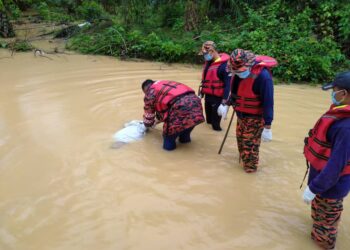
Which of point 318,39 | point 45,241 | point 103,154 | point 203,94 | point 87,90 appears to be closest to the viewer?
point 45,241

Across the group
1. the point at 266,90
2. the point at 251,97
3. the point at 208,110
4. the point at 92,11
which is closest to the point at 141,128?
the point at 208,110

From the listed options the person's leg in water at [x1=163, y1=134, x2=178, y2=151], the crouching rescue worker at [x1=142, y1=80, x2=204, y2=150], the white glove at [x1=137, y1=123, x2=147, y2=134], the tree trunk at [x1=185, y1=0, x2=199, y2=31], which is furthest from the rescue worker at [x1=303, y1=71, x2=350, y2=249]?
the tree trunk at [x1=185, y1=0, x2=199, y2=31]

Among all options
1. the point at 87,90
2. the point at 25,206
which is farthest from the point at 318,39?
the point at 25,206

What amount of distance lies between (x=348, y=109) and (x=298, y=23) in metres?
8.10

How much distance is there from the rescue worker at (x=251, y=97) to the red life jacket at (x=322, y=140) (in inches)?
36.2

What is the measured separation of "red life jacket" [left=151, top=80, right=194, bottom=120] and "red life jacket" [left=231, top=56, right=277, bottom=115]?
0.88 metres

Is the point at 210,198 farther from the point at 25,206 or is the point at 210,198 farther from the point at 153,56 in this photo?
the point at 153,56

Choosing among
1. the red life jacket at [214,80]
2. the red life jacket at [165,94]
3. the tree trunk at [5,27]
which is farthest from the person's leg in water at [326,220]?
the tree trunk at [5,27]

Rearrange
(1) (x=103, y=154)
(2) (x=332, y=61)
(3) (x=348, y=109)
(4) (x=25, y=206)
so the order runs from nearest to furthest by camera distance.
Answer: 1. (3) (x=348, y=109)
2. (4) (x=25, y=206)
3. (1) (x=103, y=154)
4. (2) (x=332, y=61)

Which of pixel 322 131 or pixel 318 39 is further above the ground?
pixel 318 39

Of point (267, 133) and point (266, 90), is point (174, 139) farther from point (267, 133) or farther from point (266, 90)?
point (266, 90)

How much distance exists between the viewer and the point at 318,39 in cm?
945

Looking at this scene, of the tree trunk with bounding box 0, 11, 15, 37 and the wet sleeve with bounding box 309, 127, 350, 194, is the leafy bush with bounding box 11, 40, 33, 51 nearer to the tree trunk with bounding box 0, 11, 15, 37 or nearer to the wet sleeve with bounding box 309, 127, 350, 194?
the tree trunk with bounding box 0, 11, 15, 37

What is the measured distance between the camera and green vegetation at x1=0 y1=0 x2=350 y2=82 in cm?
862
